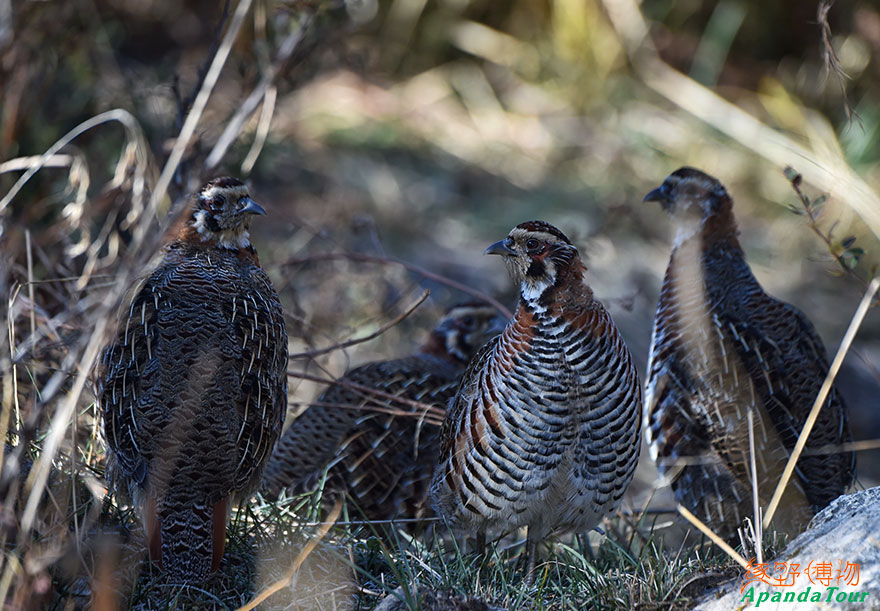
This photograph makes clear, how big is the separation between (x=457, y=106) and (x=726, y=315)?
250 inches

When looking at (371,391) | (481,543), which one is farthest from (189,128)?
(481,543)

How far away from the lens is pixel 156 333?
373 centimetres

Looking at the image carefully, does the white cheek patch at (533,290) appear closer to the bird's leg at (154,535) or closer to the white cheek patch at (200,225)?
the white cheek patch at (200,225)

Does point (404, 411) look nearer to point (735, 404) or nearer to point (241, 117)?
point (735, 404)

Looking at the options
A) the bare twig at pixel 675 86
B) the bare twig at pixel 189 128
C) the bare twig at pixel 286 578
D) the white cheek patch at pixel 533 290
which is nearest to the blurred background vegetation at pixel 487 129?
the bare twig at pixel 675 86

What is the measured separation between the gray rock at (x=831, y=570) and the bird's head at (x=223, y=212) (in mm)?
2476

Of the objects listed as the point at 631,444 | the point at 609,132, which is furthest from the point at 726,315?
the point at 609,132

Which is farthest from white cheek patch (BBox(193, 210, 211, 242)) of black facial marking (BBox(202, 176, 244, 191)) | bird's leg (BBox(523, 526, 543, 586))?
bird's leg (BBox(523, 526, 543, 586))

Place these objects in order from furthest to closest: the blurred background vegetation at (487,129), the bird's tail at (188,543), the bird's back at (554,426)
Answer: the blurred background vegetation at (487,129) → the bird's back at (554,426) → the bird's tail at (188,543)

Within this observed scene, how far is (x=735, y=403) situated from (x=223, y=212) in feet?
8.35

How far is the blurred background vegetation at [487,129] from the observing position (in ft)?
23.3

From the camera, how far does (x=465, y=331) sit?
5.73m

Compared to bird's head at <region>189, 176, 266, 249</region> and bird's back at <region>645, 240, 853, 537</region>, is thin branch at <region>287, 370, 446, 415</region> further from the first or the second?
bird's back at <region>645, 240, 853, 537</region>

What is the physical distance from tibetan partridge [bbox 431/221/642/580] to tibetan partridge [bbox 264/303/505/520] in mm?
820
